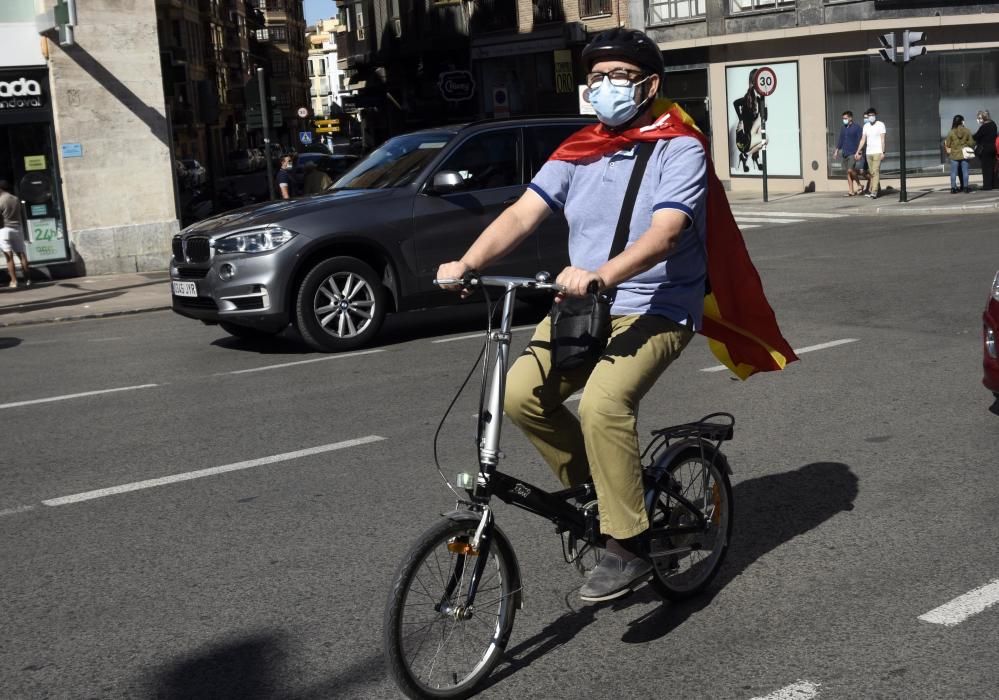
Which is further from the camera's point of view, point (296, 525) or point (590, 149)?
point (296, 525)

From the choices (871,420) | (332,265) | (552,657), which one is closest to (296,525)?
(552,657)

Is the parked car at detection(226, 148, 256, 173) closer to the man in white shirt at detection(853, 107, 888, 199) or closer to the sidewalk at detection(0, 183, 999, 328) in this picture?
the sidewalk at detection(0, 183, 999, 328)

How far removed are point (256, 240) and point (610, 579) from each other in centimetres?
722

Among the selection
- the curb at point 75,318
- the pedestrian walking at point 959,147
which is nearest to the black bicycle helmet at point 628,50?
the curb at point 75,318

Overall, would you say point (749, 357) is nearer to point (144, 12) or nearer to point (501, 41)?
point (144, 12)

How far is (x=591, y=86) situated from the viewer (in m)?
4.17

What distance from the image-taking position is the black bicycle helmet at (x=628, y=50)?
161 inches

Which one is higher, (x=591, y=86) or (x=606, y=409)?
(x=591, y=86)

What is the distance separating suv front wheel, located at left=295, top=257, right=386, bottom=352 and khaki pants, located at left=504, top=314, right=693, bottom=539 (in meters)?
6.66

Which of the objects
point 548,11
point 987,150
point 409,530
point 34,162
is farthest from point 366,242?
point 548,11

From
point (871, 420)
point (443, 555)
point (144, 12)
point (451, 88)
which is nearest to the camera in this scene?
point (443, 555)

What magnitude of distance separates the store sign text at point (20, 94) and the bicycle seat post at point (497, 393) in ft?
58.3

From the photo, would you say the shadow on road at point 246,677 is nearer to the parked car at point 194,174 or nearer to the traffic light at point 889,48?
the traffic light at point 889,48

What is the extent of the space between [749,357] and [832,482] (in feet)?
5.73
